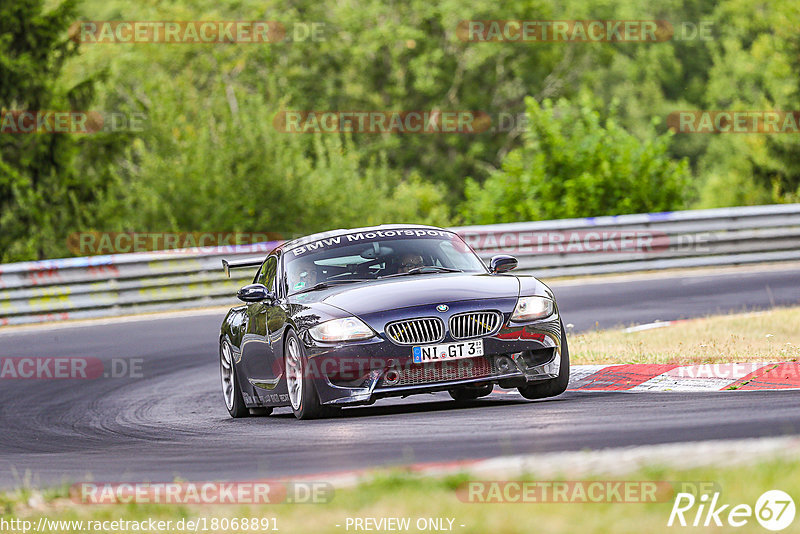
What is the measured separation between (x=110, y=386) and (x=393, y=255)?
183 inches

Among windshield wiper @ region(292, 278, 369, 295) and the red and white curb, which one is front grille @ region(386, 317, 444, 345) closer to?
windshield wiper @ region(292, 278, 369, 295)

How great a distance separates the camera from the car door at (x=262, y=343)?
1038 cm

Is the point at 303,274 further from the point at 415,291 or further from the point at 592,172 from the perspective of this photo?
the point at 592,172

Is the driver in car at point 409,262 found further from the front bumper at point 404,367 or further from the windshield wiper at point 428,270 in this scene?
the front bumper at point 404,367

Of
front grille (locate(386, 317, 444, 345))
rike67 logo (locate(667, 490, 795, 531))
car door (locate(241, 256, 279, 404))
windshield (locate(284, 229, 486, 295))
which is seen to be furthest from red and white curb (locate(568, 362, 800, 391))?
rike67 logo (locate(667, 490, 795, 531))

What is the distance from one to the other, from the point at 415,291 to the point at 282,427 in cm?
136

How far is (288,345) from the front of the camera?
9781 mm

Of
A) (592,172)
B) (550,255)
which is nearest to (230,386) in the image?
(550,255)

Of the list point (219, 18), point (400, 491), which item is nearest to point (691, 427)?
point (400, 491)

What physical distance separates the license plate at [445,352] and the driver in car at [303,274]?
66.7 inches

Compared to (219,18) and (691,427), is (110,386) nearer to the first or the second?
(691,427)

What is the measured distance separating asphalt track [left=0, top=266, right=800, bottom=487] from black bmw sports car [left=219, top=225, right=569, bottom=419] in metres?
0.23

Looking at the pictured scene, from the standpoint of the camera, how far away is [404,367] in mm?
8984

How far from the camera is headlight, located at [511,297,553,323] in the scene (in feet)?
30.6
